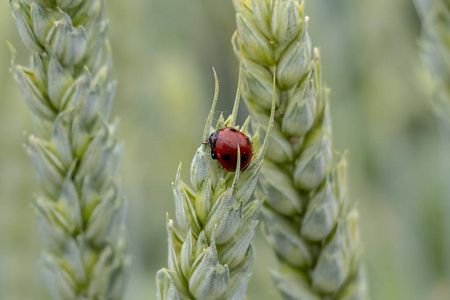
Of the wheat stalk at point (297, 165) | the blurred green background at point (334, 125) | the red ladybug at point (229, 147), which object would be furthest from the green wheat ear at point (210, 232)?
the blurred green background at point (334, 125)

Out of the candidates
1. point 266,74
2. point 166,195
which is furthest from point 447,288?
point 266,74

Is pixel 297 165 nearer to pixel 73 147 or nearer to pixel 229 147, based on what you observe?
pixel 229 147

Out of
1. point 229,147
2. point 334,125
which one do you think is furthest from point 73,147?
point 334,125

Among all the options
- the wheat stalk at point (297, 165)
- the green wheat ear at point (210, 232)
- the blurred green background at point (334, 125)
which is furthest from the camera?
the blurred green background at point (334, 125)

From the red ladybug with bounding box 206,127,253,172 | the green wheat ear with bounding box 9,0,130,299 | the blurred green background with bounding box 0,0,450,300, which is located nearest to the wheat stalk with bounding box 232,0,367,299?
the red ladybug with bounding box 206,127,253,172

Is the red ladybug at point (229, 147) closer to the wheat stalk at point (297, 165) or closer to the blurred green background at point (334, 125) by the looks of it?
the wheat stalk at point (297, 165)

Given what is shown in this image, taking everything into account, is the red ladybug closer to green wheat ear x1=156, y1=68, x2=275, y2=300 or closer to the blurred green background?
green wheat ear x1=156, y1=68, x2=275, y2=300
